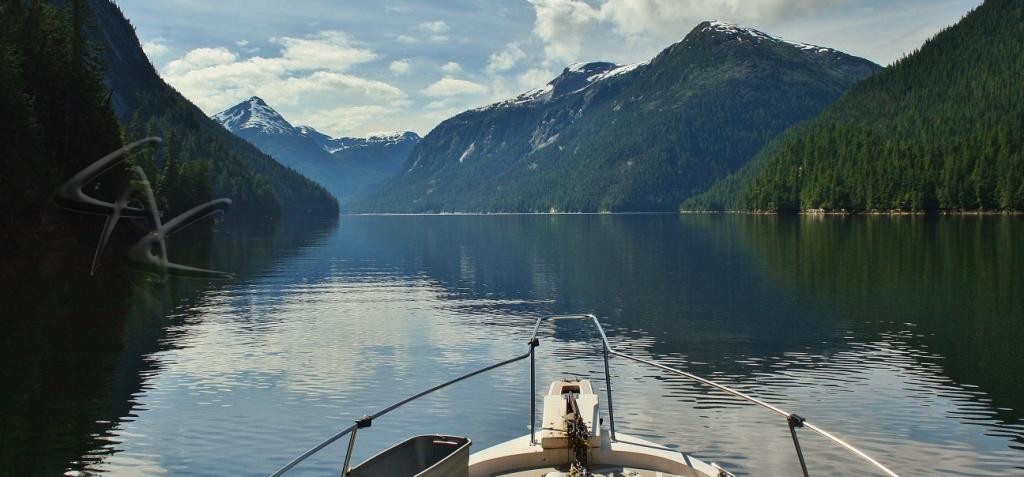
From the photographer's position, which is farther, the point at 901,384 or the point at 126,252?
the point at 126,252

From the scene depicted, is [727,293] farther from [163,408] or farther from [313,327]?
[163,408]

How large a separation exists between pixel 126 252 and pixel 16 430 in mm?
77540

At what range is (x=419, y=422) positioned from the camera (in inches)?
1203

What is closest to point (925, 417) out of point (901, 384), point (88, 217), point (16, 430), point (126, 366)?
point (901, 384)

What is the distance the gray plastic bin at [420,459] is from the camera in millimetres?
17875

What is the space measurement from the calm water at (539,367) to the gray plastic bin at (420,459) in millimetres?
8588

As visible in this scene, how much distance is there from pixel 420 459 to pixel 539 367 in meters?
21.4

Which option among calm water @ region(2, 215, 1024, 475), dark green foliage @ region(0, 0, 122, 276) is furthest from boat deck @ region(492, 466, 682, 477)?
dark green foliage @ region(0, 0, 122, 276)

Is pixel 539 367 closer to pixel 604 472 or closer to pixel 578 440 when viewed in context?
pixel 578 440

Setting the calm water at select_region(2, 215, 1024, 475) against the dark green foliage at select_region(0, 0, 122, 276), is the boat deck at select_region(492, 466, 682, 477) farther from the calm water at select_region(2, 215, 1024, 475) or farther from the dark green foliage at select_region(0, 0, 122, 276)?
the dark green foliage at select_region(0, 0, 122, 276)

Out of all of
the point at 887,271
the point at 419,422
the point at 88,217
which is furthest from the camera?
the point at 88,217

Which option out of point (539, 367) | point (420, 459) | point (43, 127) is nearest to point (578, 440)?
point (420, 459)

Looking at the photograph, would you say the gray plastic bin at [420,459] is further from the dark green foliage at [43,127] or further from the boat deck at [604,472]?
the dark green foliage at [43,127]

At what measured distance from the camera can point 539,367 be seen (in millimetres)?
40219
